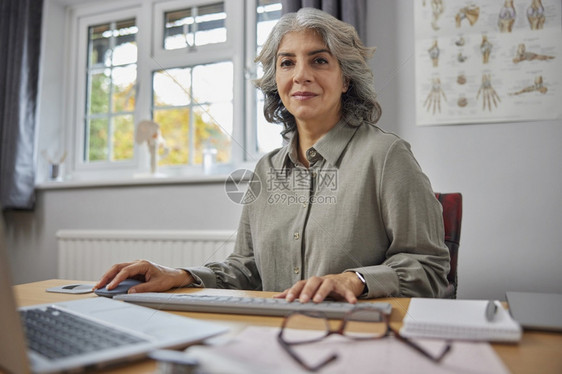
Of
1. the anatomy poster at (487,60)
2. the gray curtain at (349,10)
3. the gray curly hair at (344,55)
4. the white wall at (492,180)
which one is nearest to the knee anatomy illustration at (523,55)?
the anatomy poster at (487,60)

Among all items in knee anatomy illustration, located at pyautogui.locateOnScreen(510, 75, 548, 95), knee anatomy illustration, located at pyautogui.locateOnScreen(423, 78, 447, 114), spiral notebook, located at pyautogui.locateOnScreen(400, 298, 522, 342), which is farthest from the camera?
knee anatomy illustration, located at pyautogui.locateOnScreen(423, 78, 447, 114)

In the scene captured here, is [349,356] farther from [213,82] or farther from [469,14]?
[213,82]

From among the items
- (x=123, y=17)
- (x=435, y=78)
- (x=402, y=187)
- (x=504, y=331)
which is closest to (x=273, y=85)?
(x=402, y=187)

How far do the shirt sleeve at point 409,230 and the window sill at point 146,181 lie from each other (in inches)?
43.3

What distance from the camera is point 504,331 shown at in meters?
0.47

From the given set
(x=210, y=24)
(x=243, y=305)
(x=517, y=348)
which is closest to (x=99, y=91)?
(x=210, y=24)

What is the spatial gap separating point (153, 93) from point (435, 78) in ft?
4.44

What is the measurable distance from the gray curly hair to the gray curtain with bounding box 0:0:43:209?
1513mm

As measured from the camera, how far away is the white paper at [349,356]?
1.20 ft

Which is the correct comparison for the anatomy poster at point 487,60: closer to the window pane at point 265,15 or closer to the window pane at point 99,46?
the window pane at point 265,15

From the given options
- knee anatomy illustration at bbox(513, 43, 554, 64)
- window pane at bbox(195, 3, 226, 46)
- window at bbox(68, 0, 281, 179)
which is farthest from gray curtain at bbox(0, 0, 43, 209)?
knee anatomy illustration at bbox(513, 43, 554, 64)

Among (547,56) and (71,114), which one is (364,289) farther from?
(71,114)

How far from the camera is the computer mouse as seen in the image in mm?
789

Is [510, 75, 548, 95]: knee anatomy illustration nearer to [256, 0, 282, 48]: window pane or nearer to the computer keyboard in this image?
[256, 0, 282, 48]: window pane
